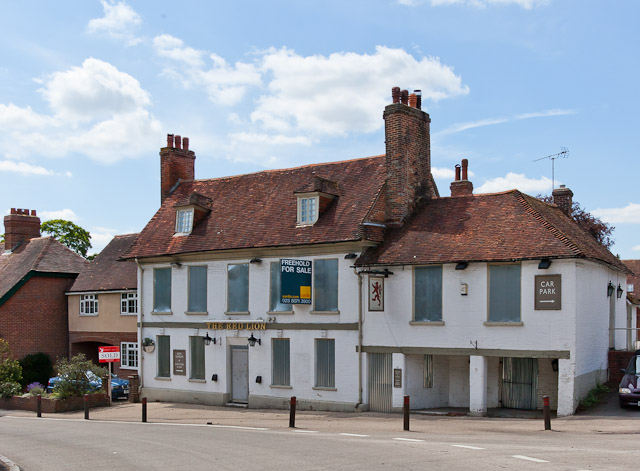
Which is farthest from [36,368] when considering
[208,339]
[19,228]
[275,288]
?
[275,288]

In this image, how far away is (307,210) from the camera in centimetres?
2666

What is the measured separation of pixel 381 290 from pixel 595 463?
1216 cm

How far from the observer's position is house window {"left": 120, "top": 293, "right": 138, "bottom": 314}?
3684 cm

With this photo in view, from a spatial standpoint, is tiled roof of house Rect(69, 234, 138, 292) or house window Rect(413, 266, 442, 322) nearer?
house window Rect(413, 266, 442, 322)

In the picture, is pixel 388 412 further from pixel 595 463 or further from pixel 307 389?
pixel 595 463

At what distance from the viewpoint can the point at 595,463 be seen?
1204cm

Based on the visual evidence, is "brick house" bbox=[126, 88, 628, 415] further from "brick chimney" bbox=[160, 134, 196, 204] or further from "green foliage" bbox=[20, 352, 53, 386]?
"green foliage" bbox=[20, 352, 53, 386]

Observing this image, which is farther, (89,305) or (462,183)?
(89,305)

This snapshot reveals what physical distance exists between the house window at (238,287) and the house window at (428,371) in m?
7.06

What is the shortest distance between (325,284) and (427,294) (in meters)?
3.89

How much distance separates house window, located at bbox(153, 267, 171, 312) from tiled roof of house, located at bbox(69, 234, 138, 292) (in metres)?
6.51

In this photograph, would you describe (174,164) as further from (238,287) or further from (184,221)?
(238,287)

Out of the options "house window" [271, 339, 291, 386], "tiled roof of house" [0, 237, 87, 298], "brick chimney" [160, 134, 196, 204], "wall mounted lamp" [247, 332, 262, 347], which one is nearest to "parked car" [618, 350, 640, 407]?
"house window" [271, 339, 291, 386]

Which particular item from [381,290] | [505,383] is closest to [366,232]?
[381,290]
